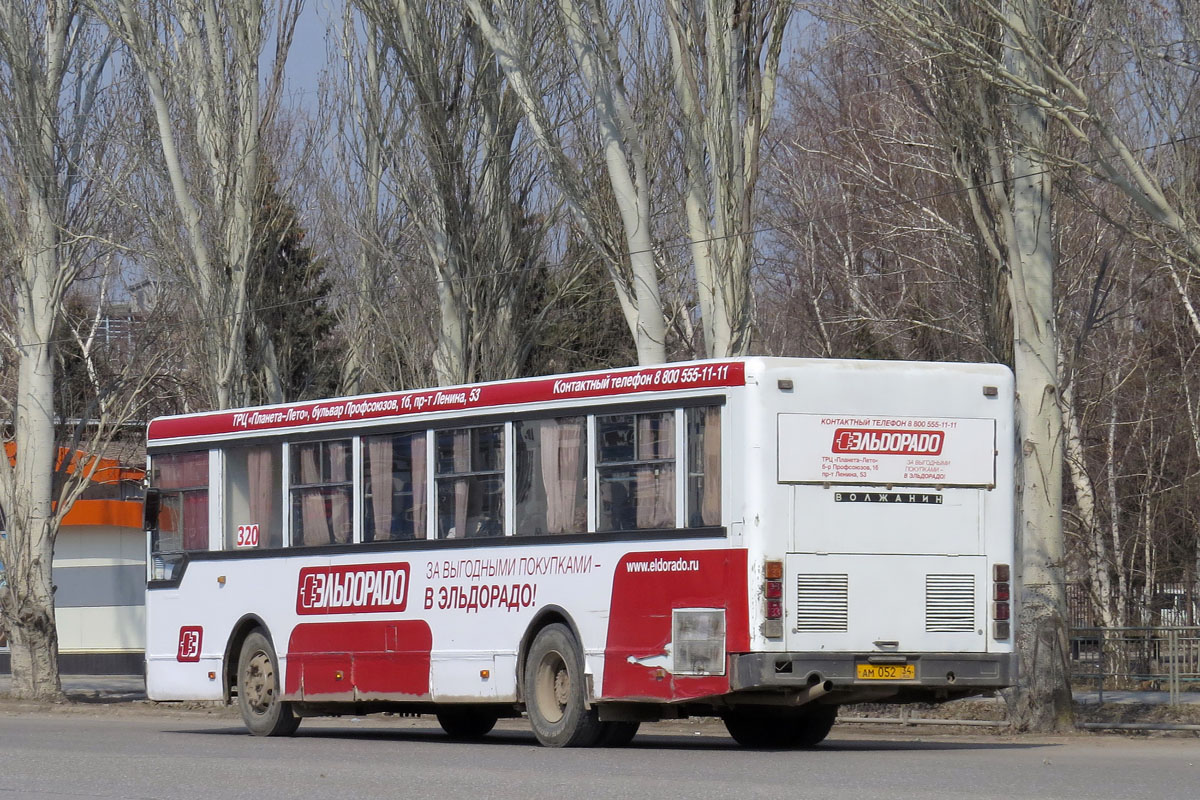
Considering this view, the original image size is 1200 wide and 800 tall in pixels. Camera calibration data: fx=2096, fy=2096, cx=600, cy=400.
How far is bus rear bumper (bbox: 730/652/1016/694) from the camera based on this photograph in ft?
47.5

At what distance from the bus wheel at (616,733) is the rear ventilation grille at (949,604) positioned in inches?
97.4

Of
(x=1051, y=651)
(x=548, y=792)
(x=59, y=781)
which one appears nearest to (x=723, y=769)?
(x=548, y=792)

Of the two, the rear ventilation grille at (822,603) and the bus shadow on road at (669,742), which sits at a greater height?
the rear ventilation grille at (822,603)

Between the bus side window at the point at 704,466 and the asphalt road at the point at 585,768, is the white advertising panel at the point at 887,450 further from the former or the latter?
the asphalt road at the point at 585,768

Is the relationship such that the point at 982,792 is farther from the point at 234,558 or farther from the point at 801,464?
the point at 234,558

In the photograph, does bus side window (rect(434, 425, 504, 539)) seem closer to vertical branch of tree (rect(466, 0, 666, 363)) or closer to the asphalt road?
the asphalt road

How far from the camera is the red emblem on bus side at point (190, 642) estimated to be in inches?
778

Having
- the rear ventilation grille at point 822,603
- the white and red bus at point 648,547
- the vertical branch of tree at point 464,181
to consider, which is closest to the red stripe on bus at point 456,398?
the white and red bus at point 648,547

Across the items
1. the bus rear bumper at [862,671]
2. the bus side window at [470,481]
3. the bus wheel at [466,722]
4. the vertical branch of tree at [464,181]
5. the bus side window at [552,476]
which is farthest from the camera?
the vertical branch of tree at [464,181]

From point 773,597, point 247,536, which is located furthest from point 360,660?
point 773,597

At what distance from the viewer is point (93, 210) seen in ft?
97.5

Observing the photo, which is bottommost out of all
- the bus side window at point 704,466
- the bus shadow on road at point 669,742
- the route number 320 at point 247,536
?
the bus shadow on road at point 669,742

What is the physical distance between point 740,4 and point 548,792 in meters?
11.8

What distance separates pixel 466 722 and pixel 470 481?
2941 mm
